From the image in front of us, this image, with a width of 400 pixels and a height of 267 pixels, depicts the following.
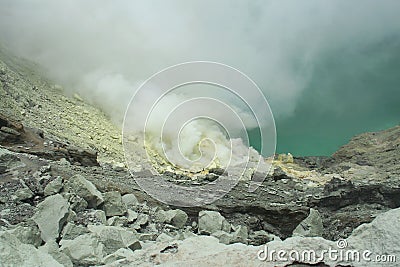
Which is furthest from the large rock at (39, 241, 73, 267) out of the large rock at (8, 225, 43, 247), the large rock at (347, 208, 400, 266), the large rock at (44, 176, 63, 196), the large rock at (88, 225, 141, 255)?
the large rock at (44, 176, 63, 196)

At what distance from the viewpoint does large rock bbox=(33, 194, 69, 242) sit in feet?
14.7

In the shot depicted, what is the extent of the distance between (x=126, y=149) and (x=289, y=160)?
46.5ft

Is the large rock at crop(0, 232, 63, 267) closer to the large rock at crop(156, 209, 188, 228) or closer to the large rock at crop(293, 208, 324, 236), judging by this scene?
the large rock at crop(156, 209, 188, 228)

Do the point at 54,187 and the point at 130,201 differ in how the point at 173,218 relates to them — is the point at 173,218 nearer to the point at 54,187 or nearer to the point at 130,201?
the point at 130,201

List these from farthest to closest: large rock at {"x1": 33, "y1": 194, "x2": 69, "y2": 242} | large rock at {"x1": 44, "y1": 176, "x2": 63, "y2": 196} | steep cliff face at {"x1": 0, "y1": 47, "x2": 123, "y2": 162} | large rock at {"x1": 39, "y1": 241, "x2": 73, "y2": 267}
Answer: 1. steep cliff face at {"x1": 0, "y1": 47, "x2": 123, "y2": 162}
2. large rock at {"x1": 44, "y1": 176, "x2": 63, "y2": 196}
3. large rock at {"x1": 33, "y1": 194, "x2": 69, "y2": 242}
4. large rock at {"x1": 39, "y1": 241, "x2": 73, "y2": 267}

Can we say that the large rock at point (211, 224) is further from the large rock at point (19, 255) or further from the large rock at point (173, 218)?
the large rock at point (19, 255)

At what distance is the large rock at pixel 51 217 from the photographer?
4494mm

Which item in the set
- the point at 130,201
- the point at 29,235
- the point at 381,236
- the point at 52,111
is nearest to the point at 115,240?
the point at 29,235

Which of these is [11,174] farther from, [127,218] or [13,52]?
[13,52]

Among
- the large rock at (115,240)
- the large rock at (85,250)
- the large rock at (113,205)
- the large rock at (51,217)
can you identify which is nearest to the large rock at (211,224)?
the large rock at (113,205)

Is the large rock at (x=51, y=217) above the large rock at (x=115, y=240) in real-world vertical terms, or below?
above

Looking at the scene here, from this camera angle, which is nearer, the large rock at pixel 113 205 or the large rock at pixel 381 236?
the large rock at pixel 381 236

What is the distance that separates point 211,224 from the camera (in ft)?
20.6

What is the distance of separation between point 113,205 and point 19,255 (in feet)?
10.3
